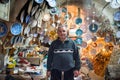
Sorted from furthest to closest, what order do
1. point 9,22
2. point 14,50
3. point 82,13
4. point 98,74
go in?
point 82,13 → point 98,74 → point 14,50 → point 9,22

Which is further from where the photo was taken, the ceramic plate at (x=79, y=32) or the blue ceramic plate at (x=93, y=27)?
the ceramic plate at (x=79, y=32)

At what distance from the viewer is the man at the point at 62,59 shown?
3.77 meters

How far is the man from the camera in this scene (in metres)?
3.77

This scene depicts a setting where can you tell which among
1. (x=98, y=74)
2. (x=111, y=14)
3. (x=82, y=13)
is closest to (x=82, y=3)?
(x=82, y=13)

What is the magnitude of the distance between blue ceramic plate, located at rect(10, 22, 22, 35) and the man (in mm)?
882

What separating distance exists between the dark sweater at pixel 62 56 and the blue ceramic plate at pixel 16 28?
0.88 metres

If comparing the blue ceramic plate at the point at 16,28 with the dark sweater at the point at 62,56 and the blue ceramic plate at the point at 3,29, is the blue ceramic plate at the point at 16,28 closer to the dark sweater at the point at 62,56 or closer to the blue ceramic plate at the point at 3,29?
the blue ceramic plate at the point at 3,29

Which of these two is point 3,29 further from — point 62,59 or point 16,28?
point 62,59

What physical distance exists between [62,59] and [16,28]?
3.68 feet

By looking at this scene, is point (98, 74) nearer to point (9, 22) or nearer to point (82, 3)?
point (82, 3)

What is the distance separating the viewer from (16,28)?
440 cm

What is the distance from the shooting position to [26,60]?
5.08 m

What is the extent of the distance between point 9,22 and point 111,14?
504cm

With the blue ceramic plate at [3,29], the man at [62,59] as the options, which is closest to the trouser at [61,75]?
the man at [62,59]
